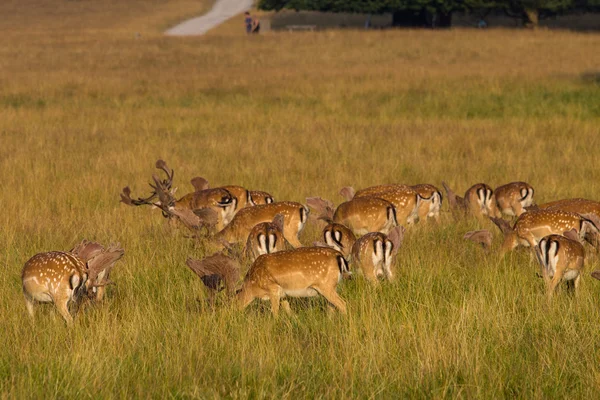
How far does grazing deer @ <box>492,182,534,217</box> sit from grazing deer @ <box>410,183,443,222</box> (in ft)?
2.26

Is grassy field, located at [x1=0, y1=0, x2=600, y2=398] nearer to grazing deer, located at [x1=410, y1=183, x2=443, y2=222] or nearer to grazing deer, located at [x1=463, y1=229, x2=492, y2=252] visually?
grazing deer, located at [x1=463, y1=229, x2=492, y2=252]

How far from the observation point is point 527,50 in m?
32.1

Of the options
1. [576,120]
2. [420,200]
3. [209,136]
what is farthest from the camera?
[576,120]

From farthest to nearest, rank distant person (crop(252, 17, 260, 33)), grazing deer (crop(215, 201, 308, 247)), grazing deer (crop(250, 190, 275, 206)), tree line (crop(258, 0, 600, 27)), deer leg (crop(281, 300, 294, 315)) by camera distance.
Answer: distant person (crop(252, 17, 260, 33)) < tree line (crop(258, 0, 600, 27)) < grazing deer (crop(250, 190, 275, 206)) < grazing deer (crop(215, 201, 308, 247)) < deer leg (crop(281, 300, 294, 315))

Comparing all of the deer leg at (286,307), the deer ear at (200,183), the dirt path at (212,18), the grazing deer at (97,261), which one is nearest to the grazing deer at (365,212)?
the deer ear at (200,183)

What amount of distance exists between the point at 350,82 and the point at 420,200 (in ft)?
45.5

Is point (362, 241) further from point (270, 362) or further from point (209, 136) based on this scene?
point (209, 136)

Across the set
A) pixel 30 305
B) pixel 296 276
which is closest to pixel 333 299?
pixel 296 276

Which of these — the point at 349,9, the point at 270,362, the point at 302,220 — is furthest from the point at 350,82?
the point at 349,9

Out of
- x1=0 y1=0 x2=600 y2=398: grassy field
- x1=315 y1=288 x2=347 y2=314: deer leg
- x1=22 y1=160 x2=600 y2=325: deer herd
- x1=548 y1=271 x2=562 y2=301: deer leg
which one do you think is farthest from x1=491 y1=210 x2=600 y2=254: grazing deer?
x1=315 y1=288 x2=347 y2=314: deer leg

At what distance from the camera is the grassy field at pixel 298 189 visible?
16.1 feet

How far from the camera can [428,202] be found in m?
9.88

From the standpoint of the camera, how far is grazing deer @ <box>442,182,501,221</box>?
983 centimetres

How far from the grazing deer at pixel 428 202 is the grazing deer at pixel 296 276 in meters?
3.89
